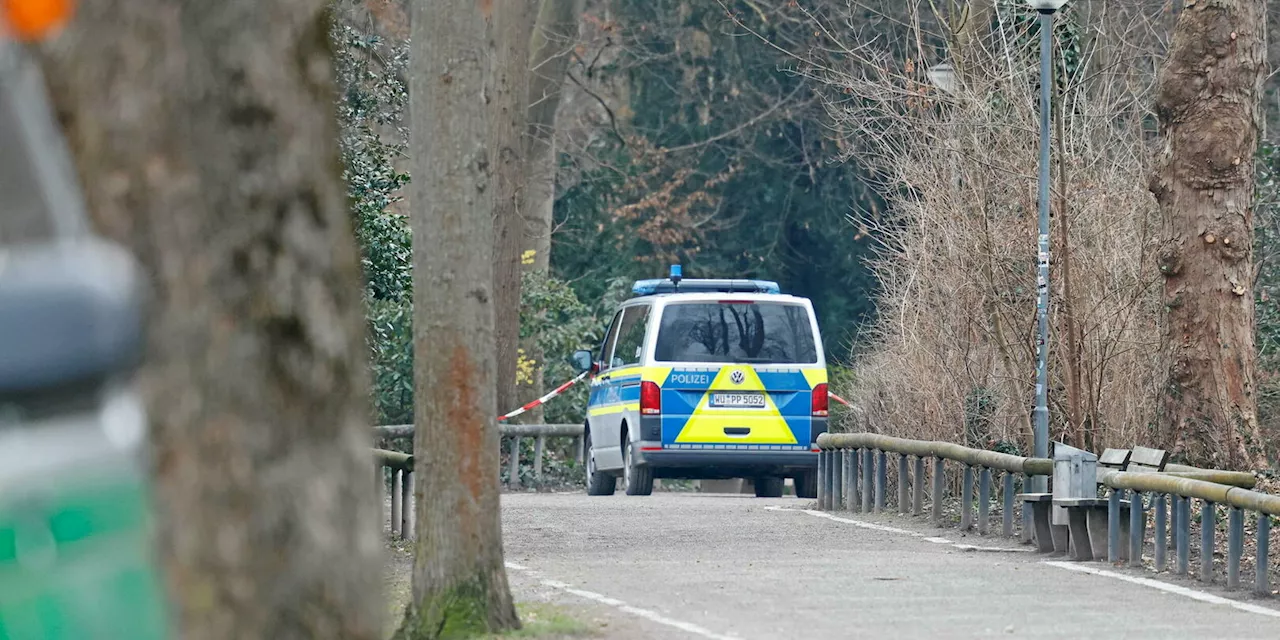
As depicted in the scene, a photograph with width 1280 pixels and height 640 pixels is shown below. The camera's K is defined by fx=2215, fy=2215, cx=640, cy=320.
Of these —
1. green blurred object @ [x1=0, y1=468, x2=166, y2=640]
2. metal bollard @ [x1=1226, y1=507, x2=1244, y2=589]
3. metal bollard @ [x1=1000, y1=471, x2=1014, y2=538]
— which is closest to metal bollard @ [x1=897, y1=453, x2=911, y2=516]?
metal bollard @ [x1=1000, y1=471, x2=1014, y2=538]

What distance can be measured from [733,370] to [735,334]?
0.35 metres

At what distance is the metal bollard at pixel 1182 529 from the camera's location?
13302 millimetres

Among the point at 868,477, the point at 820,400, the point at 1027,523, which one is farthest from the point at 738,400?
the point at 1027,523

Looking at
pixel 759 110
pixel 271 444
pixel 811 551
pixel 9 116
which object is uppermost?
pixel 759 110

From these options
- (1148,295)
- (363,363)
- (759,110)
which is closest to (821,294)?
(759,110)

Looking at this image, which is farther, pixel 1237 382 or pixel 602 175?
pixel 602 175

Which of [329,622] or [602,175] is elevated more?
[602,175]

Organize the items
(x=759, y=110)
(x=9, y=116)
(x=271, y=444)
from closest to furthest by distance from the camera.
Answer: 1. (x=9, y=116)
2. (x=271, y=444)
3. (x=759, y=110)

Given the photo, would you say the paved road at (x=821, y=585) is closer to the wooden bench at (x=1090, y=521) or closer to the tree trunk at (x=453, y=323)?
the wooden bench at (x=1090, y=521)

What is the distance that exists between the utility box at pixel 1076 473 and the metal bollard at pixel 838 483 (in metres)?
4.80

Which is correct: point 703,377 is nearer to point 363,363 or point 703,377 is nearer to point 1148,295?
point 1148,295

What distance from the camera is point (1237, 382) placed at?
56.9 ft

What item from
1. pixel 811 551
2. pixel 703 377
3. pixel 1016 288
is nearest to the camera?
pixel 811 551

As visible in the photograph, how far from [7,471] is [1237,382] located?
1460cm
